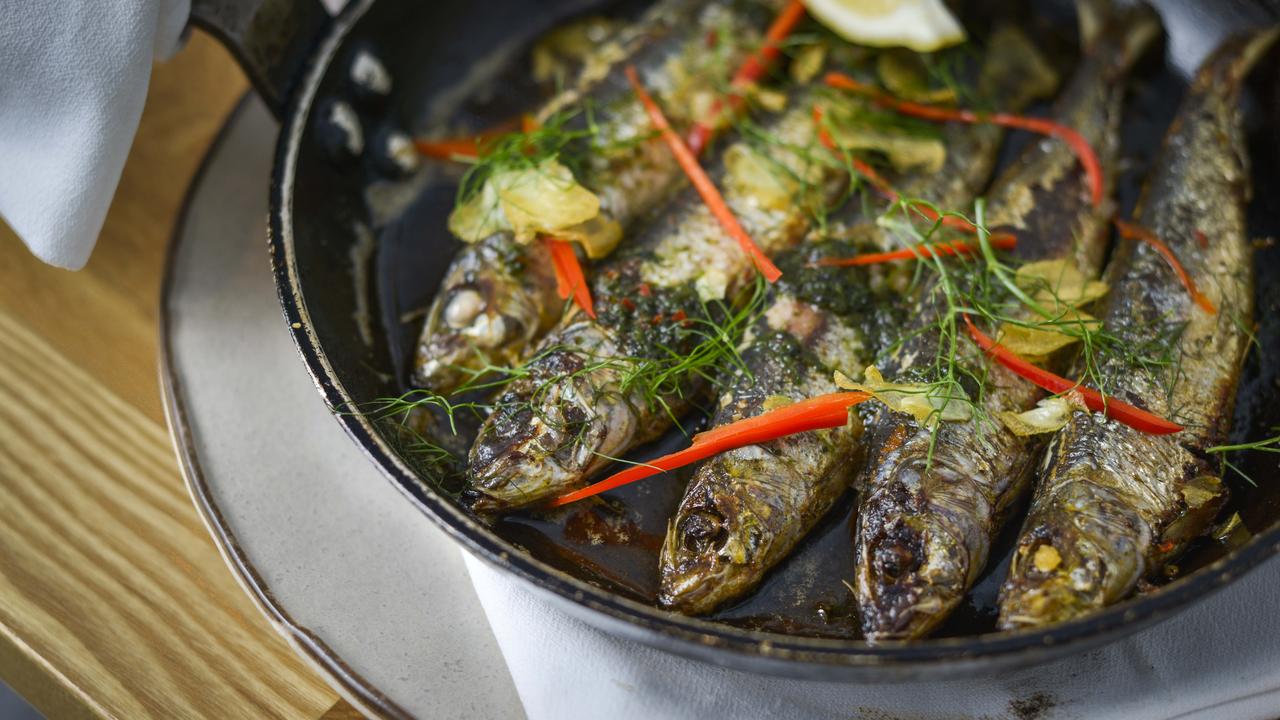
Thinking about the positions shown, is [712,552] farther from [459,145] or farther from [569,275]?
[459,145]

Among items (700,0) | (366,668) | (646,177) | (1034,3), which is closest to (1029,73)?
(1034,3)

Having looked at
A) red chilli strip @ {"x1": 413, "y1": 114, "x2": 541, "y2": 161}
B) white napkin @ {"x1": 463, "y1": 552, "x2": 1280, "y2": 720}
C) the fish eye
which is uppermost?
red chilli strip @ {"x1": 413, "y1": 114, "x2": 541, "y2": 161}

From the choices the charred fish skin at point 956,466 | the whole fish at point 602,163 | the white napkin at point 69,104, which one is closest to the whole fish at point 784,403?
the charred fish skin at point 956,466

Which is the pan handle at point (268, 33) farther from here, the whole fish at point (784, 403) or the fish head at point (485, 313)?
the whole fish at point (784, 403)

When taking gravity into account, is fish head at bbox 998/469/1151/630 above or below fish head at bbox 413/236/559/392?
below

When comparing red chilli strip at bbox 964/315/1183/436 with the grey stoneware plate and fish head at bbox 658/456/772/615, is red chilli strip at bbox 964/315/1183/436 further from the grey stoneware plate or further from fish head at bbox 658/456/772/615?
fish head at bbox 658/456/772/615

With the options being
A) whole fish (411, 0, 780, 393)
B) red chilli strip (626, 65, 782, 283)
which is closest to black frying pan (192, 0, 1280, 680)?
whole fish (411, 0, 780, 393)

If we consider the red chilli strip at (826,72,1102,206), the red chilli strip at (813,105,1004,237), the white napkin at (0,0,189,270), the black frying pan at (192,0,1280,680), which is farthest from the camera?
the red chilli strip at (826,72,1102,206)
